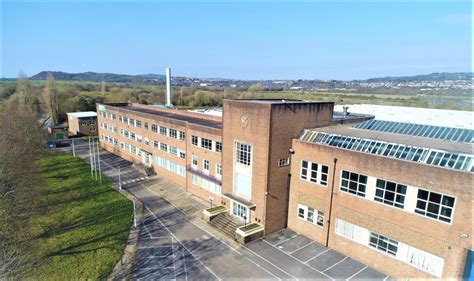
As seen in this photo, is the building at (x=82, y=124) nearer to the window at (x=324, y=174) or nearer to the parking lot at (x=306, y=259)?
the parking lot at (x=306, y=259)

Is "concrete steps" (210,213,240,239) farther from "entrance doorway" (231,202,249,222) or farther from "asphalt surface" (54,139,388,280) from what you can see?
"asphalt surface" (54,139,388,280)

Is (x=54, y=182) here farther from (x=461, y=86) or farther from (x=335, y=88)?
(x=335, y=88)

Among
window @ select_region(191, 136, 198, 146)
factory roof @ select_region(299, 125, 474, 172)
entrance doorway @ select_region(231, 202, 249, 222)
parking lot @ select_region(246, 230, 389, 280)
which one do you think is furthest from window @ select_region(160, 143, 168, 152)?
factory roof @ select_region(299, 125, 474, 172)

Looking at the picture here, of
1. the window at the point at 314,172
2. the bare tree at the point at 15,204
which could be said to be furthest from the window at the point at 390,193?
the bare tree at the point at 15,204

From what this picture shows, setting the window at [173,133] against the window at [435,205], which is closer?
the window at [435,205]

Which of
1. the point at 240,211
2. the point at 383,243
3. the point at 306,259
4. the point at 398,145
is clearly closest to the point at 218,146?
the point at 240,211

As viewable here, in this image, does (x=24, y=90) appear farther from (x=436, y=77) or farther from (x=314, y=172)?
(x=436, y=77)

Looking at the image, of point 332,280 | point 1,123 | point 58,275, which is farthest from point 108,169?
point 332,280
